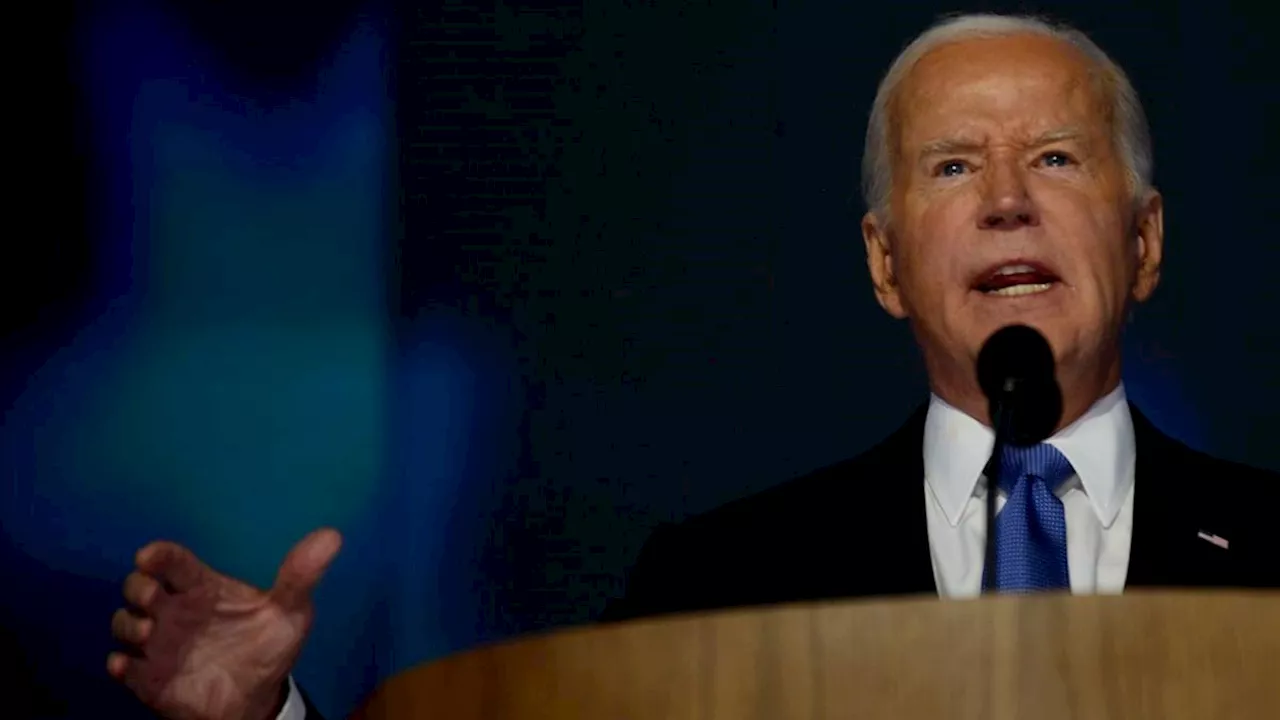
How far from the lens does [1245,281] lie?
8.51 ft

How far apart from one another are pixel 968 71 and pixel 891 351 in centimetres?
35

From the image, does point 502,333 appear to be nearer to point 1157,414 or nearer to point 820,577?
point 820,577

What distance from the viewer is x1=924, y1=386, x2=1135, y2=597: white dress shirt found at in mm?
2336

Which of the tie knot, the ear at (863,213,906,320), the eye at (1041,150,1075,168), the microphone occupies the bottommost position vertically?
the tie knot

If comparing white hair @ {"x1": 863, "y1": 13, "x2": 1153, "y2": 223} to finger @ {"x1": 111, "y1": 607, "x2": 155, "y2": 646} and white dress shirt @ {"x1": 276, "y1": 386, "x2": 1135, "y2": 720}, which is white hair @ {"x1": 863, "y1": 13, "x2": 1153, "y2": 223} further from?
finger @ {"x1": 111, "y1": 607, "x2": 155, "y2": 646}

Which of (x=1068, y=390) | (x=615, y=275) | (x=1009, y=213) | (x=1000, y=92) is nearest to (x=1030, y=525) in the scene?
(x=1068, y=390)

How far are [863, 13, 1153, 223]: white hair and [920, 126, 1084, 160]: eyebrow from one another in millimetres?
71

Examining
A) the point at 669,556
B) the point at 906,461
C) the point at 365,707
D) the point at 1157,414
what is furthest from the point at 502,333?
the point at 365,707

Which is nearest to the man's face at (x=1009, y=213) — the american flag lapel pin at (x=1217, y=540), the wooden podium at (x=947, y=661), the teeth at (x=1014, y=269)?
the teeth at (x=1014, y=269)

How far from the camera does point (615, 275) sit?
2701 millimetres

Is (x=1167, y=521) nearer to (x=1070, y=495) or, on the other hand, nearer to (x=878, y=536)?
(x=1070, y=495)

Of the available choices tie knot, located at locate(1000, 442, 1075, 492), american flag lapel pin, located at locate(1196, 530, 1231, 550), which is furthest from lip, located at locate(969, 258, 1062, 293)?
american flag lapel pin, located at locate(1196, 530, 1231, 550)

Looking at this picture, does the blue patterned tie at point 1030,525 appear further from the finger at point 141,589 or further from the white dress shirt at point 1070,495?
the finger at point 141,589

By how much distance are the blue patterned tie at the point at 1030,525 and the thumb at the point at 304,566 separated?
2.23 feet
